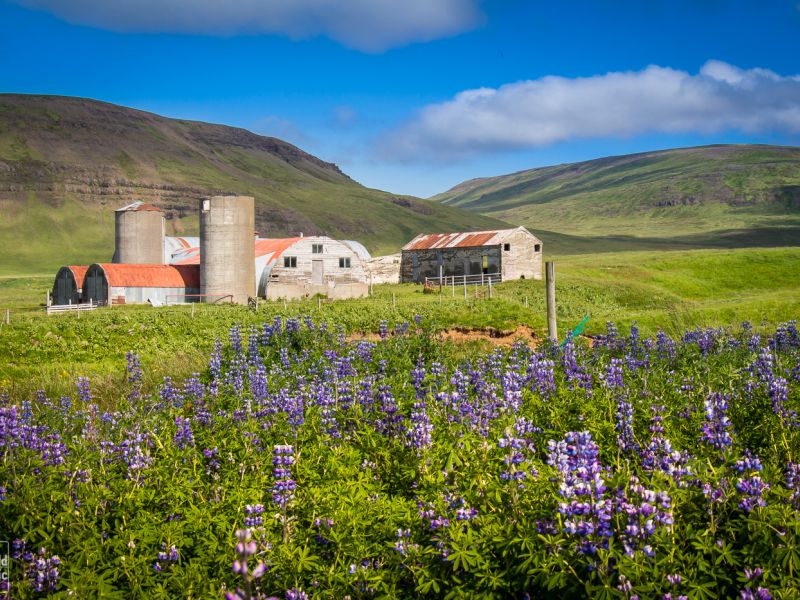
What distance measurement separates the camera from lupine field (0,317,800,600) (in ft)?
17.3

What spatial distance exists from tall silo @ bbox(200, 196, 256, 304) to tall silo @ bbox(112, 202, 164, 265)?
565 inches

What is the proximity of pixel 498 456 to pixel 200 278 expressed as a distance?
155 ft

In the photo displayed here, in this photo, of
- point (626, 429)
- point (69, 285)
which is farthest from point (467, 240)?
point (626, 429)

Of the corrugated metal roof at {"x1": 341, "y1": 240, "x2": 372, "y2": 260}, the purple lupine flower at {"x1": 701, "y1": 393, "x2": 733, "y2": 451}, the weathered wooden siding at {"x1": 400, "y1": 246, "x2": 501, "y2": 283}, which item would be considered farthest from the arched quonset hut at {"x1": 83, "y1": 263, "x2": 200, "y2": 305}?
the purple lupine flower at {"x1": 701, "y1": 393, "x2": 733, "y2": 451}

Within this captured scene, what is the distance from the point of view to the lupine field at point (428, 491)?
17.3 feet

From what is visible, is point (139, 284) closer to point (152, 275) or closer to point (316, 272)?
point (152, 275)

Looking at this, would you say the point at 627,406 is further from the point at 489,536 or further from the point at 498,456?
the point at 489,536

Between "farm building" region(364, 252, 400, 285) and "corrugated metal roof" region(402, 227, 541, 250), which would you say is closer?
"corrugated metal roof" region(402, 227, 541, 250)

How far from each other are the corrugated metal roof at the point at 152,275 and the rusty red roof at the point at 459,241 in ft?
62.6

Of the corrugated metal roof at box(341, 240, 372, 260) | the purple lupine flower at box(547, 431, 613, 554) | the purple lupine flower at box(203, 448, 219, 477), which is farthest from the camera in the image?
the corrugated metal roof at box(341, 240, 372, 260)

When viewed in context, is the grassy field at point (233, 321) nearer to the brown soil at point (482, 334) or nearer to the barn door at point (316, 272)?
the brown soil at point (482, 334)

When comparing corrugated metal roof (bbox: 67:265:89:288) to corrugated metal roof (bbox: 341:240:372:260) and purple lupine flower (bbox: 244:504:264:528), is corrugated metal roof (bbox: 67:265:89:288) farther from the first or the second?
purple lupine flower (bbox: 244:504:264:528)

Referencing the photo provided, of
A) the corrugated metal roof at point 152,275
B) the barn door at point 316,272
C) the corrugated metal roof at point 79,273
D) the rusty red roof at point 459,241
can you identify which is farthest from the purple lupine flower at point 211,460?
the corrugated metal roof at point 79,273

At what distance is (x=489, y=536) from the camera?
5742 millimetres
